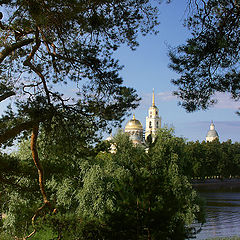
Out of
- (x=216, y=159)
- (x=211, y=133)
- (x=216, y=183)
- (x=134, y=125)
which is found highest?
(x=211, y=133)

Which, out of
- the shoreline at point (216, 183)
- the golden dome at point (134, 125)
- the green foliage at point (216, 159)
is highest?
the golden dome at point (134, 125)

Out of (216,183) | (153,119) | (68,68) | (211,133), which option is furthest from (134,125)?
(68,68)

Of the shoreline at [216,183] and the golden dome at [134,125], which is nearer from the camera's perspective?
the shoreline at [216,183]

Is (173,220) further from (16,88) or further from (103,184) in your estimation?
Result: (103,184)

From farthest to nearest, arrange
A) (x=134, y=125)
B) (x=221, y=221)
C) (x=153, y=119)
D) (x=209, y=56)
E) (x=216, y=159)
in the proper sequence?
(x=153, y=119), (x=134, y=125), (x=216, y=159), (x=221, y=221), (x=209, y=56)

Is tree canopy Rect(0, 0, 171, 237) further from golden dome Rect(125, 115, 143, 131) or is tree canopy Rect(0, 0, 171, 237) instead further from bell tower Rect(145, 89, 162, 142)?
bell tower Rect(145, 89, 162, 142)

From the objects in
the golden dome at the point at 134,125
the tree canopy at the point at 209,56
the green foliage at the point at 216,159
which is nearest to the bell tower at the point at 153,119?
the golden dome at the point at 134,125

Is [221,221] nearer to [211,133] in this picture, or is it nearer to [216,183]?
[216,183]

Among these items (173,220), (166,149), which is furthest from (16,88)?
(166,149)

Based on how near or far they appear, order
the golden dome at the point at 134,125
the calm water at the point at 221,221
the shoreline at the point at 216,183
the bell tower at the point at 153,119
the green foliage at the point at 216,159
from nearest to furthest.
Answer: the calm water at the point at 221,221, the shoreline at the point at 216,183, the green foliage at the point at 216,159, the golden dome at the point at 134,125, the bell tower at the point at 153,119

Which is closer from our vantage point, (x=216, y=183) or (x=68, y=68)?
(x=68, y=68)

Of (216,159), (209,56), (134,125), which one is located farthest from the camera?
(134,125)

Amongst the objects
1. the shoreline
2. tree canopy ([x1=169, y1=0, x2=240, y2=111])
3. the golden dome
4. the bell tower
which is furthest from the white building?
tree canopy ([x1=169, y1=0, x2=240, y2=111])

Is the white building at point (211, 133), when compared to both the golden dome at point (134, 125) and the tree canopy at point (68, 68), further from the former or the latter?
the tree canopy at point (68, 68)
